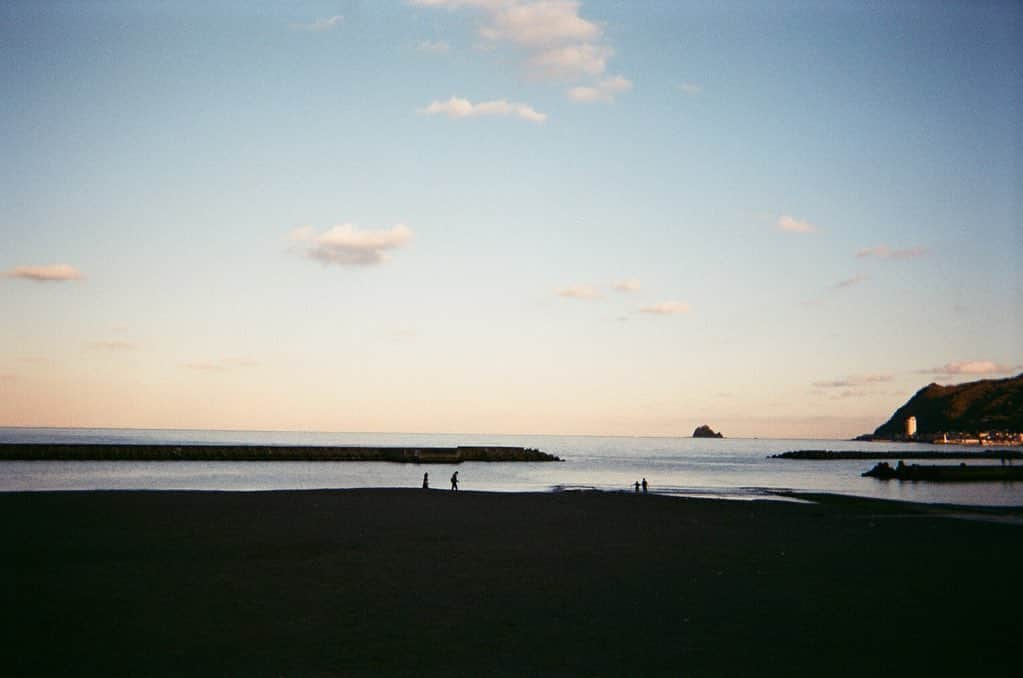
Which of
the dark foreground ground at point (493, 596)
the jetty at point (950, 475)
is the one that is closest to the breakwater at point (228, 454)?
the jetty at point (950, 475)

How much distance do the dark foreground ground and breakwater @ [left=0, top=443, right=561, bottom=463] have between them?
69.2 metres

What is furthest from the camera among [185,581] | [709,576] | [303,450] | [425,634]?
[303,450]

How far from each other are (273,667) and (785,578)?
37.2 feet

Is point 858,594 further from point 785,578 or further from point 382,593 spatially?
point 382,593

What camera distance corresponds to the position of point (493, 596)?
1416 cm

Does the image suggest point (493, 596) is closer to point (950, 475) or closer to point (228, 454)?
point (950, 475)

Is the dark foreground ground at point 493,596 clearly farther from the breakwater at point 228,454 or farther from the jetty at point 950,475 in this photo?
the breakwater at point 228,454

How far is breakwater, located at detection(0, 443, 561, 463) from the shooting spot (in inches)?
3438

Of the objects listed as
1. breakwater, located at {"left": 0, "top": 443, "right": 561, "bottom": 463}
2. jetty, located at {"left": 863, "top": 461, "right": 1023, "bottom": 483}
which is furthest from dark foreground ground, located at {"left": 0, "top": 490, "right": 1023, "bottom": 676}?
breakwater, located at {"left": 0, "top": 443, "right": 561, "bottom": 463}

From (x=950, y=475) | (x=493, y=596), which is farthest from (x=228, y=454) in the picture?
(x=493, y=596)

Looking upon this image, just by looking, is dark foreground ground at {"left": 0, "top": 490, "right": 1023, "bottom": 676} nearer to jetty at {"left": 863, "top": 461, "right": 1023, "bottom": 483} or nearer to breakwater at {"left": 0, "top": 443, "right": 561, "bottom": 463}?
jetty at {"left": 863, "top": 461, "right": 1023, "bottom": 483}

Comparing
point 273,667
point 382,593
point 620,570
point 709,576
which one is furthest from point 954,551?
point 273,667

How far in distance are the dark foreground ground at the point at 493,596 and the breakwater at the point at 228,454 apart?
69167mm

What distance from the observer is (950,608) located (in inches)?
543
